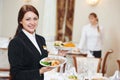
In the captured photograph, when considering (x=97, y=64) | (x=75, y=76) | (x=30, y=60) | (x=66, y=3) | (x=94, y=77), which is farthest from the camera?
(x=66, y=3)

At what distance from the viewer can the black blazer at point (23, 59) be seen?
1723 millimetres

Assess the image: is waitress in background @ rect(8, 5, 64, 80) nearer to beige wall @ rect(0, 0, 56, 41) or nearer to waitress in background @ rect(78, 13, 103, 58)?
waitress in background @ rect(78, 13, 103, 58)

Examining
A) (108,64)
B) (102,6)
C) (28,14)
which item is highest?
(102,6)

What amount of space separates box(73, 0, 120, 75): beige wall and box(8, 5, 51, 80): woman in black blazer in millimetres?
4015

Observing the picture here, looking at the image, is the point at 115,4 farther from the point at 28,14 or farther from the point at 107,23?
the point at 28,14

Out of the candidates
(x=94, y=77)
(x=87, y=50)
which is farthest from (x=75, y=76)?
(x=87, y=50)

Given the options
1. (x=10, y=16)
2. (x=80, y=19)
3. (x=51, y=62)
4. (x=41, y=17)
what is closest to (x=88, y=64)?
(x=51, y=62)

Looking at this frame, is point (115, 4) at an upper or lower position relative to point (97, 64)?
upper

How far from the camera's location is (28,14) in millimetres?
1812

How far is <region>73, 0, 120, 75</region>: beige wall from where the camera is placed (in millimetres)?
5688

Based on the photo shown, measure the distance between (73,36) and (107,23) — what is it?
95cm

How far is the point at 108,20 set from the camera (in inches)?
231

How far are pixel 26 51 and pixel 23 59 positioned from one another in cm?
6

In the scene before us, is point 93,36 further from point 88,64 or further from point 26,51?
point 26,51
